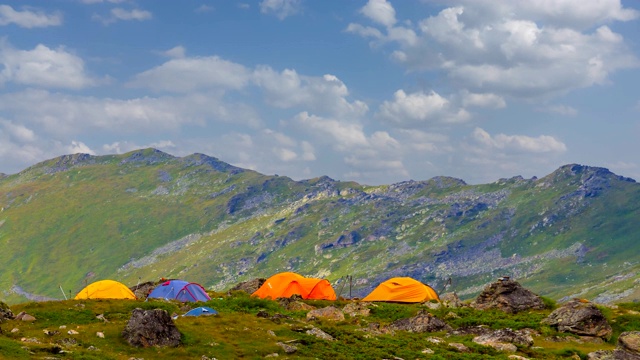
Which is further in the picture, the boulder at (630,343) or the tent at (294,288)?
the tent at (294,288)

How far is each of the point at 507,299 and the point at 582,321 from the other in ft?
45.0

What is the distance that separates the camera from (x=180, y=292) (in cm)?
7062

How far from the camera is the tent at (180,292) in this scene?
231 feet

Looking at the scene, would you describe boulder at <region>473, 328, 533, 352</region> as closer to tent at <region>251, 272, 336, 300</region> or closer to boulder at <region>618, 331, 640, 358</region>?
boulder at <region>618, 331, 640, 358</region>

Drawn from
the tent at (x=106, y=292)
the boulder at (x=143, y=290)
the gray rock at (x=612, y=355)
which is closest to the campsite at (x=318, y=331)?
the gray rock at (x=612, y=355)

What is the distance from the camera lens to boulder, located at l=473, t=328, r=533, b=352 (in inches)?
1741

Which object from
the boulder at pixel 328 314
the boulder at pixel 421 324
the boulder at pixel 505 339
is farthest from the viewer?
the boulder at pixel 328 314

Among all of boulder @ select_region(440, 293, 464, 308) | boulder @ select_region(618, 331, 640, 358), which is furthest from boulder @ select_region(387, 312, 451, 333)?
boulder @ select_region(618, 331, 640, 358)

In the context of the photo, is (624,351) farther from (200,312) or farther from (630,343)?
(200,312)

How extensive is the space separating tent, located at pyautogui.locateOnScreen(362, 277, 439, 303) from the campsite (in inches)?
283

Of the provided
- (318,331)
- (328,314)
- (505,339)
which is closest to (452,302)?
(328,314)

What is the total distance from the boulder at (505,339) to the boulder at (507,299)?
15.5 meters

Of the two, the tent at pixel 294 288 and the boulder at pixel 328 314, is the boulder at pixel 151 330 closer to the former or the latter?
the boulder at pixel 328 314

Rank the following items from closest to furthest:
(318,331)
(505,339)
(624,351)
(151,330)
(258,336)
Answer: (151,330), (624,351), (258,336), (318,331), (505,339)
